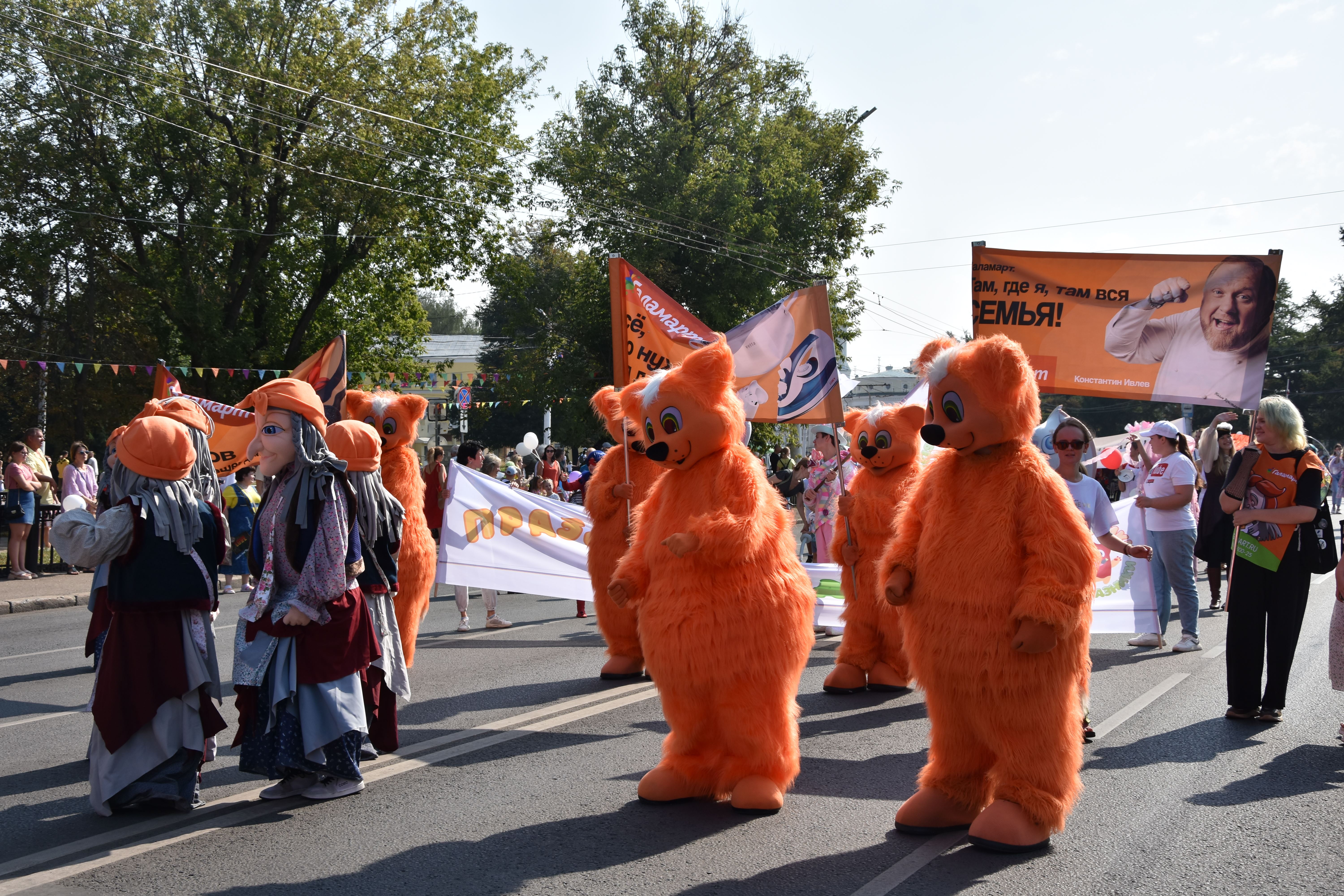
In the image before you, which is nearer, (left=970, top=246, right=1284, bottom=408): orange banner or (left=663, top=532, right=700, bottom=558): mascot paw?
(left=663, top=532, right=700, bottom=558): mascot paw

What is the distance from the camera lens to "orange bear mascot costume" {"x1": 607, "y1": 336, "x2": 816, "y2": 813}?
4883 millimetres

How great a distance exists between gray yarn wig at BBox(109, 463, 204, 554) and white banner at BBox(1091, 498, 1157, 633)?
663 centimetres

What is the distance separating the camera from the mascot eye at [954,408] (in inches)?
181

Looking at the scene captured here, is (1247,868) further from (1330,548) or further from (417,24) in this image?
(417,24)

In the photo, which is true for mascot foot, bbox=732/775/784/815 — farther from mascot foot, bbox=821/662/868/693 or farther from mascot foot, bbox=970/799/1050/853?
mascot foot, bbox=821/662/868/693

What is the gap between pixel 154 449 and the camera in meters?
5.07

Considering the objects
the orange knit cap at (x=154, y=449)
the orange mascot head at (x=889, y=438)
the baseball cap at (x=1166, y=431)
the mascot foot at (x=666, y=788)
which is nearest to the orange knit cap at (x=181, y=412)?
the orange knit cap at (x=154, y=449)

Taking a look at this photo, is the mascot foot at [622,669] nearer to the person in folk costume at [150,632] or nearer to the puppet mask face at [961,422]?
the person in folk costume at [150,632]

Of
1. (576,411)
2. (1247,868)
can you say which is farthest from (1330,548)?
(576,411)

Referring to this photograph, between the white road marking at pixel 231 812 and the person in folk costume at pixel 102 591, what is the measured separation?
0.79 m

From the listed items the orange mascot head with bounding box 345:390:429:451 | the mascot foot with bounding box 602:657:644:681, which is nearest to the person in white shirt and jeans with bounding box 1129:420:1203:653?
the mascot foot with bounding box 602:657:644:681

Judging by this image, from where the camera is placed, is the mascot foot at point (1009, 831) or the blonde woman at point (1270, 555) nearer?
the mascot foot at point (1009, 831)

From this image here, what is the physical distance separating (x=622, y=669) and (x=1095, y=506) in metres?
3.57

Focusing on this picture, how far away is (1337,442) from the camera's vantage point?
208 ft
